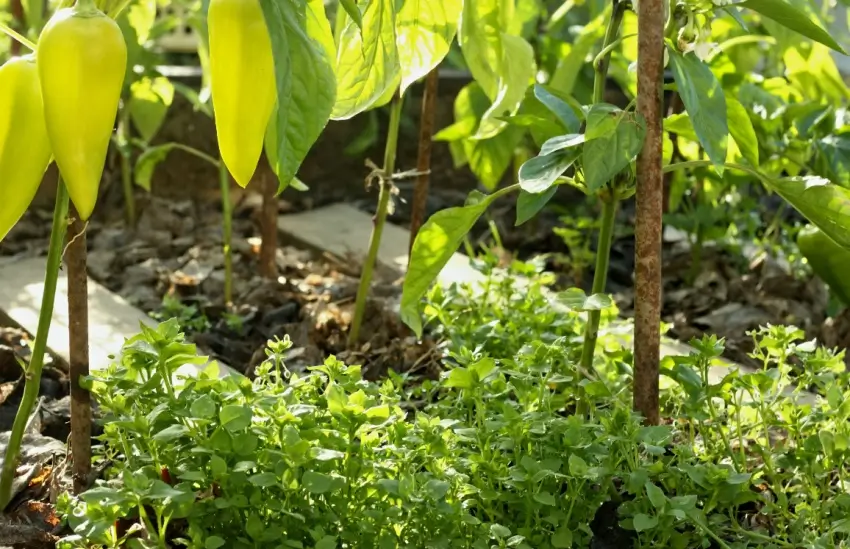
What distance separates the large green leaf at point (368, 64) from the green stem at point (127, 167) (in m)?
1.43

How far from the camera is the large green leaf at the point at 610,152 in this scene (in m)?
1.09

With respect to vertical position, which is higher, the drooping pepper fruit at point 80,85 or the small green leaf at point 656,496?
the drooping pepper fruit at point 80,85

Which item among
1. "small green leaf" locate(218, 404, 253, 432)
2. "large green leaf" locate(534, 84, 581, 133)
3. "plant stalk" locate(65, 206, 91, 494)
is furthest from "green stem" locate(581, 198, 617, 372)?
"plant stalk" locate(65, 206, 91, 494)

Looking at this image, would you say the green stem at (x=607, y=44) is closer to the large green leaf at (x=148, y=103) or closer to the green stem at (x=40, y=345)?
the green stem at (x=40, y=345)

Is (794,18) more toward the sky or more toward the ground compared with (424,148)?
more toward the sky

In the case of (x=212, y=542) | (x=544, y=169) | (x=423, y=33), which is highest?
(x=423, y=33)

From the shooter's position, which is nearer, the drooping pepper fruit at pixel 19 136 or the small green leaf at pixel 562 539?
the drooping pepper fruit at pixel 19 136

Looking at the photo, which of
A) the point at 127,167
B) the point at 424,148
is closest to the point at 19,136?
the point at 424,148

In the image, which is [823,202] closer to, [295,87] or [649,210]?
[649,210]

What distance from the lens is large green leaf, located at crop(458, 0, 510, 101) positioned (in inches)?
54.6

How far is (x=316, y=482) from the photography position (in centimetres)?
96

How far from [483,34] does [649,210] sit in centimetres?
38

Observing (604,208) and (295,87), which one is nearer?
(295,87)

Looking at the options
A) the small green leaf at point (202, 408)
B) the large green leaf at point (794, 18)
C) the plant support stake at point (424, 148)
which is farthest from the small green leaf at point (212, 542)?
the plant support stake at point (424, 148)
